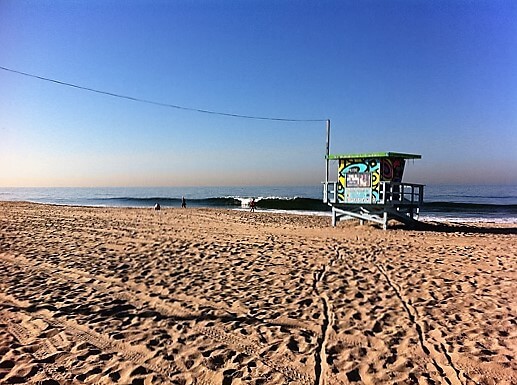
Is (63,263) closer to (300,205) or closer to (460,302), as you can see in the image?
(460,302)

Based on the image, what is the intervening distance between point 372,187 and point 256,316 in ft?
33.9

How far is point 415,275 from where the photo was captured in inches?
281

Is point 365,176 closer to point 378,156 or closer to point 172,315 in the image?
point 378,156

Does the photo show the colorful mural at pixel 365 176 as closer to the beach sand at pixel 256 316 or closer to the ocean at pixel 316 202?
the beach sand at pixel 256 316

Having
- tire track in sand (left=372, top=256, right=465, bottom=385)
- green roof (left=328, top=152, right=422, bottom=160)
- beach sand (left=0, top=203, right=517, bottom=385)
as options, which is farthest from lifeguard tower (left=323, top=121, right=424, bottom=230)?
tire track in sand (left=372, top=256, right=465, bottom=385)

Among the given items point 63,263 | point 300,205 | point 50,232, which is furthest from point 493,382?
point 300,205

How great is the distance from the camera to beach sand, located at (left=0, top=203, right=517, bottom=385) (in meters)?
3.77

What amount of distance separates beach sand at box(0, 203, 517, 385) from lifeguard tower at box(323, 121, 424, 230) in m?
4.67

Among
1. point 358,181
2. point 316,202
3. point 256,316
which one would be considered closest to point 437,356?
point 256,316

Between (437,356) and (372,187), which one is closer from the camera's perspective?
(437,356)

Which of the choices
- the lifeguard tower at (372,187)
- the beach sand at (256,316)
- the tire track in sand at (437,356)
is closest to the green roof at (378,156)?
the lifeguard tower at (372,187)

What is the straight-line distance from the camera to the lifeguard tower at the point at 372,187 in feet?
45.9

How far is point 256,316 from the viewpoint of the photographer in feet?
16.8

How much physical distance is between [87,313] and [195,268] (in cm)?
265
